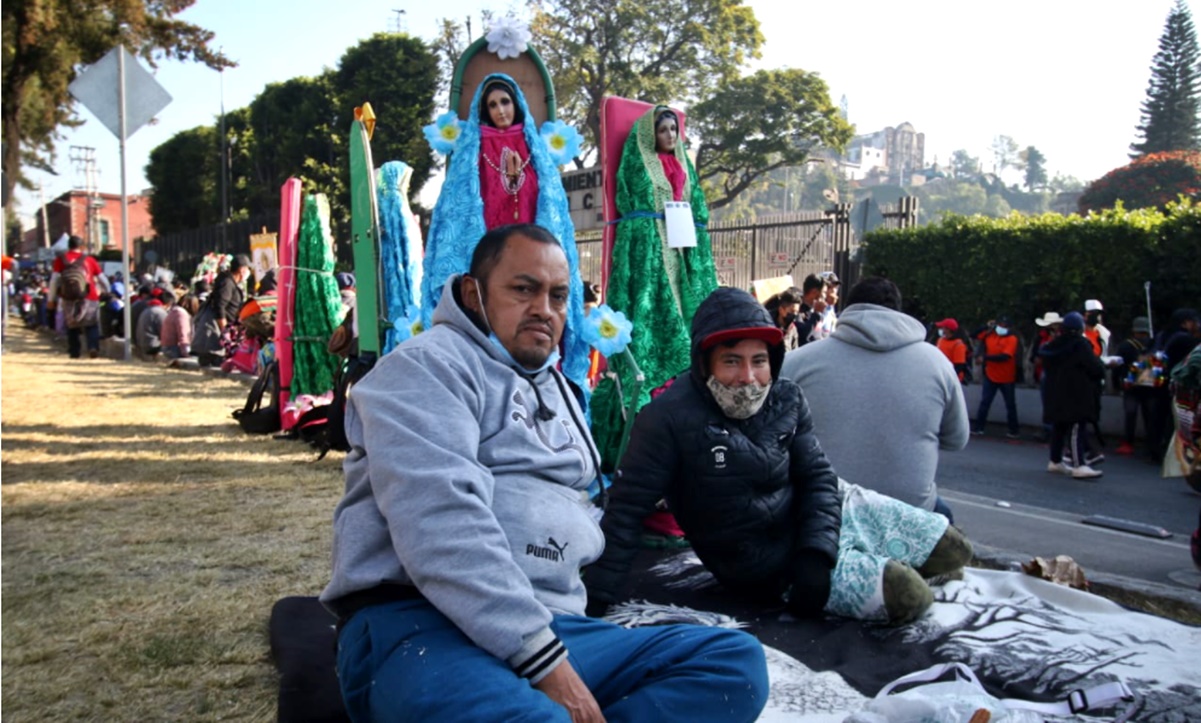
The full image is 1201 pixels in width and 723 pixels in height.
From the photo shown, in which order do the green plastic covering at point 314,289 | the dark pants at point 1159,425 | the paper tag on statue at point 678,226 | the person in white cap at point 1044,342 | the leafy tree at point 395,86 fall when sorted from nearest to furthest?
the paper tag on statue at point 678,226 → the green plastic covering at point 314,289 → the person in white cap at point 1044,342 → the dark pants at point 1159,425 → the leafy tree at point 395,86

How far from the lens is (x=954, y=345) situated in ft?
39.8

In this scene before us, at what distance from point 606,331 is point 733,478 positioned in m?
1.41

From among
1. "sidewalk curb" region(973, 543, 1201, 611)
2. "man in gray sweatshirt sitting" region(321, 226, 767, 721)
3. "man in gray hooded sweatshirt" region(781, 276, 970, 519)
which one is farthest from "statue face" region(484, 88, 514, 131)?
"sidewalk curb" region(973, 543, 1201, 611)

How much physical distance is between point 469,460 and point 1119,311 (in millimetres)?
11853

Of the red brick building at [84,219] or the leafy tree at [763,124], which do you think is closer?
the leafy tree at [763,124]

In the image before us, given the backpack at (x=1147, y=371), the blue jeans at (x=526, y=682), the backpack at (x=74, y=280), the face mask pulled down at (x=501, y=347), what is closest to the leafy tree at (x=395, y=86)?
the backpack at (x=74, y=280)

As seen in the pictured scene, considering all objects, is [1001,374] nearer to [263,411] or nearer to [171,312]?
[263,411]

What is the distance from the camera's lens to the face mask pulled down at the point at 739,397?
128 inches

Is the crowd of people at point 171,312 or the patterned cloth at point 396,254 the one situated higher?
the patterned cloth at point 396,254

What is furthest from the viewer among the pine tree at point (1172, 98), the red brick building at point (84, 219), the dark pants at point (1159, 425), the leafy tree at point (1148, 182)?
the red brick building at point (84, 219)

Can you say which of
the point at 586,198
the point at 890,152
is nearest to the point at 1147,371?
the point at 586,198

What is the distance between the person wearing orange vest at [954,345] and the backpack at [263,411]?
836 cm

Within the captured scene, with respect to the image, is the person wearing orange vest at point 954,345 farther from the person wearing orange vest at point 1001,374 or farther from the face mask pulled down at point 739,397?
the face mask pulled down at point 739,397

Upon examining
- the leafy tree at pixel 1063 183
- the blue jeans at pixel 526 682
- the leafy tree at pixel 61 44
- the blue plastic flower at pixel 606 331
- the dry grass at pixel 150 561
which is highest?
the leafy tree at pixel 1063 183
